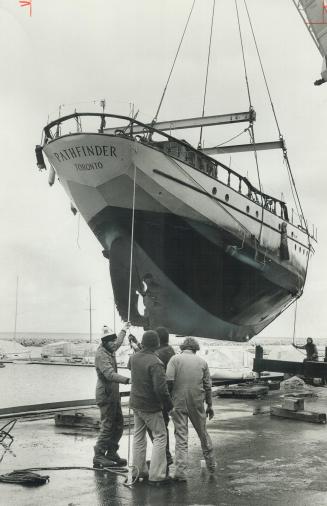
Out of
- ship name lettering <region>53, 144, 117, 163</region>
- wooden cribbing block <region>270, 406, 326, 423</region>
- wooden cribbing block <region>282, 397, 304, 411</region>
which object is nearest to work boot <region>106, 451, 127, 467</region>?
wooden cribbing block <region>270, 406, 326, 423</region>

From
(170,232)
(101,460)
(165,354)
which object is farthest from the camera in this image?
(170,232)


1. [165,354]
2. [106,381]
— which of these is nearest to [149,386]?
[106,381]

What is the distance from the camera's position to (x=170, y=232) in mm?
16297

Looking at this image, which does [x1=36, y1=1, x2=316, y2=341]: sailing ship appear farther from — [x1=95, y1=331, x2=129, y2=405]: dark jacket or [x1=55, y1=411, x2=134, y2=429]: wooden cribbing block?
[x1=95, y1=331, x2=129, y2=405]: dark jacket

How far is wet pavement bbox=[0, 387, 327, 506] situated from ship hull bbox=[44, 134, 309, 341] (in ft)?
25.2

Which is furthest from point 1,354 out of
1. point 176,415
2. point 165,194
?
point 176,415

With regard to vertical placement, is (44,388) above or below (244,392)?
below

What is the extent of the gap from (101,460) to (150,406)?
3.28 ft

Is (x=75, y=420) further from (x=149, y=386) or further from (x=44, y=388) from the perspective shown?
(x=44, y=388)

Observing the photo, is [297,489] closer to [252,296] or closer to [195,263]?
[195,263]

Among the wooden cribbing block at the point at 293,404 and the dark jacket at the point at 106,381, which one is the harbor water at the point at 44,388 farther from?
the dark jacket at the point at 106,381

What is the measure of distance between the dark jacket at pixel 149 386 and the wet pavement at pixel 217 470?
74 cm

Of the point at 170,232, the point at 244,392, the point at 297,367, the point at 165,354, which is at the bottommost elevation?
the point at 244,392

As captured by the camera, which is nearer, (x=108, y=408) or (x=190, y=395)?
(x=190, y=395)
